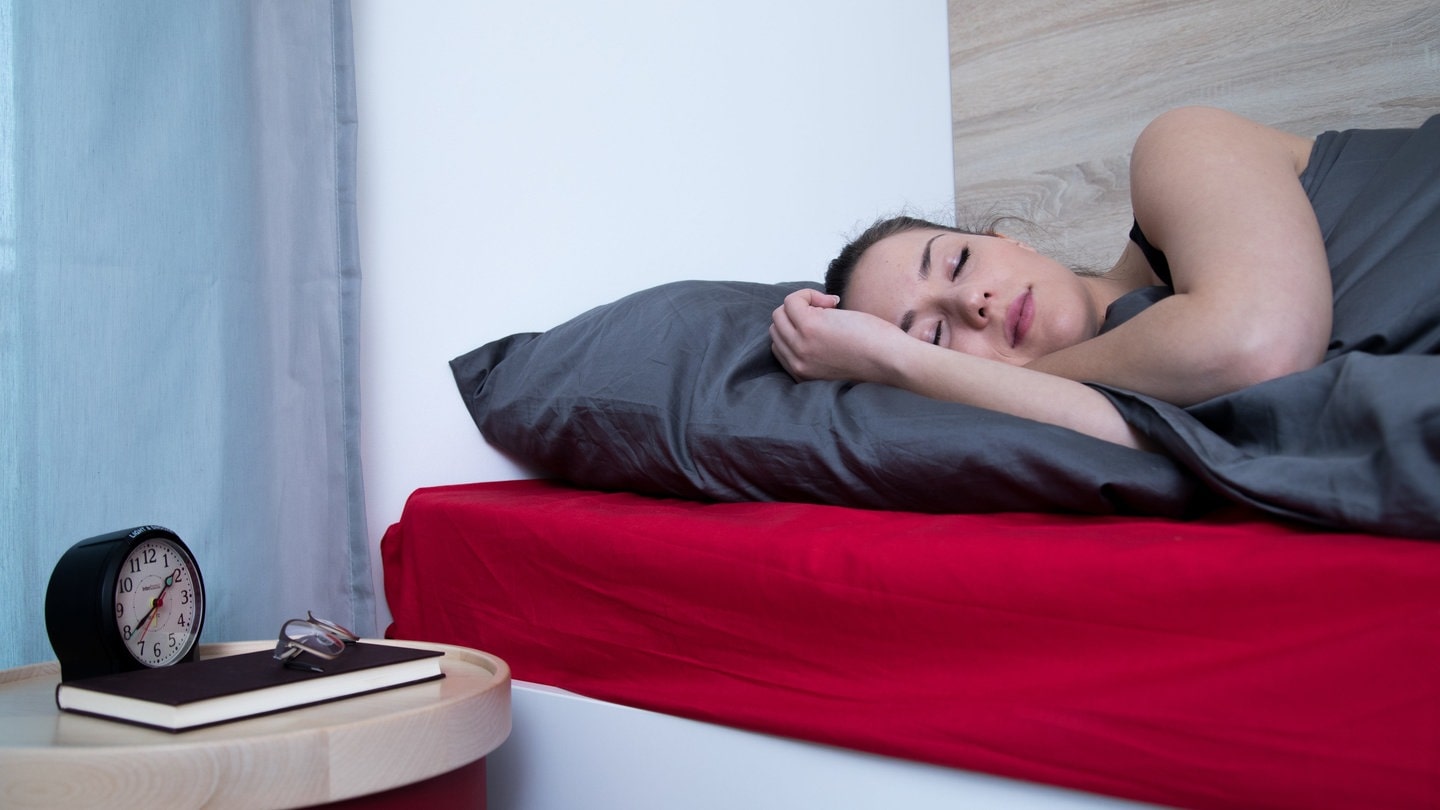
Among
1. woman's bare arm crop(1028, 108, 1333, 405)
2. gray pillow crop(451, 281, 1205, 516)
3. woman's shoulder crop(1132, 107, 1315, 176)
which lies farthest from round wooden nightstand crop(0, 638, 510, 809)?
woman's shoulder crop(1132, 107, 1315, 176)

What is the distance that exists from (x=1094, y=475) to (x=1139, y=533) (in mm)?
89

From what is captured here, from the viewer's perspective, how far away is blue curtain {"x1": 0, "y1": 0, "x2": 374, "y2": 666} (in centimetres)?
96

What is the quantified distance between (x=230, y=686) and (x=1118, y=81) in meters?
1.83

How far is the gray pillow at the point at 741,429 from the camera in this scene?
0.81 m

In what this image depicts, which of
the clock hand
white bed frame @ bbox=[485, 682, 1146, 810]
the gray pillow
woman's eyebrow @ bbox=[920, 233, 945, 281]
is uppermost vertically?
woman's eyebrow @ bbox=[920, 233, 945, 281]

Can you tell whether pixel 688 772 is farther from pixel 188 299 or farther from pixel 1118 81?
pixel 1118 81

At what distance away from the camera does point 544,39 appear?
1483mm

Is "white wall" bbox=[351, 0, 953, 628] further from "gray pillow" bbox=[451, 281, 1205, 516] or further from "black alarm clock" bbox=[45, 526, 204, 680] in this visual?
"black alarm clock" bbox=[45, 526, 204, 680]

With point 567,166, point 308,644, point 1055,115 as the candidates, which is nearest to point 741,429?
point 308,644

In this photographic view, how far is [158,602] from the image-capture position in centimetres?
88

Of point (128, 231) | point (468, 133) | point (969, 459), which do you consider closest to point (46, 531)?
point (128, 231)

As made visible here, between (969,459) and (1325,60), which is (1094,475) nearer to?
(969,459)

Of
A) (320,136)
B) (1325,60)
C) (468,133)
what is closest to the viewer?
(320,136)

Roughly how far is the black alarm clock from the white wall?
1.32ft
